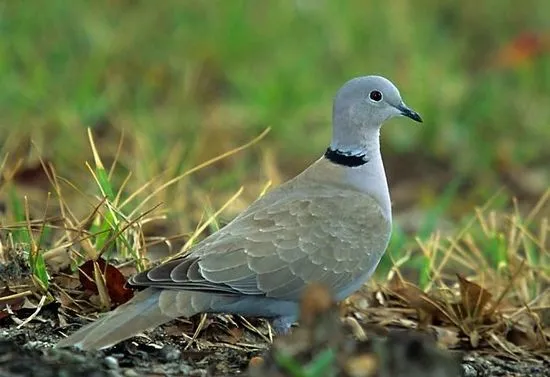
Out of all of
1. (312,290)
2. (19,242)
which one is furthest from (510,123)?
(312,290)

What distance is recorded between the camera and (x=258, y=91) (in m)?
8.77

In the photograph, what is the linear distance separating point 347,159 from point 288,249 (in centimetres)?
68

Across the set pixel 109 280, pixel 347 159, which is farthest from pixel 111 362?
pixel 347 159

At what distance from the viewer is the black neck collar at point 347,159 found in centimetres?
477

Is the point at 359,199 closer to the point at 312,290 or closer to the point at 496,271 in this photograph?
the point at 496,271

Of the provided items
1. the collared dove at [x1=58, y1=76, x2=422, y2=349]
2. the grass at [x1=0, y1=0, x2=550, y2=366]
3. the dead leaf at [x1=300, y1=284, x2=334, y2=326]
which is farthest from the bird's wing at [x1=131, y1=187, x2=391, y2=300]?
the grass at [x1=0, y1=0, x2=550, y2=366]

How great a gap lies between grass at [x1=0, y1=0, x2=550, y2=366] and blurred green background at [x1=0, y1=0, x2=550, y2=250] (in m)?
0.01

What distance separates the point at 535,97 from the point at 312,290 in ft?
22.0

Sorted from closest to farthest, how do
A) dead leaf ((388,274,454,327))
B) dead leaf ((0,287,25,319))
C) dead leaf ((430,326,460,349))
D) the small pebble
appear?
the small pebble
dead leaf ((0,287,25,319))
dead leaf ((430,326,460,349))
dead leaf ((388,274,454,327))

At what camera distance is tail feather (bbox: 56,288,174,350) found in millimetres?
3754

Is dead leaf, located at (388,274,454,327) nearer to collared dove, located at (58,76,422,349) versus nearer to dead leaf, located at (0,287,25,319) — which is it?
collared dove, located at (58,76,422,349)

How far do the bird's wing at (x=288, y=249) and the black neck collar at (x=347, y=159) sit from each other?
0.20 m

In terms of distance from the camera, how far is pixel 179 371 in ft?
12.7

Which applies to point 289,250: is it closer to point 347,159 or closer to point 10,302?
point 347,159
